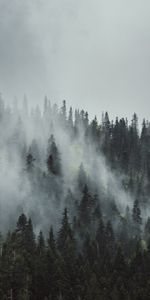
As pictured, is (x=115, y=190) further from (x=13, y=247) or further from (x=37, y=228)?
(x=13, y=247)

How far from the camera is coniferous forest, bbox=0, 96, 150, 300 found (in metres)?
77.6

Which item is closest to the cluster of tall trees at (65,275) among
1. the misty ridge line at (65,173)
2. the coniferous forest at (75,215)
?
the coniferous forest at (75,215)

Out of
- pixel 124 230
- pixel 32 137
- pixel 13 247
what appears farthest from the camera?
pixel 32 137

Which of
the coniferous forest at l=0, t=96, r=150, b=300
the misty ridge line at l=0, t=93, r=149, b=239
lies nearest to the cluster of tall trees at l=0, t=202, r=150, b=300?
the coniferous forest at l=0, t=96, r=150, b=300

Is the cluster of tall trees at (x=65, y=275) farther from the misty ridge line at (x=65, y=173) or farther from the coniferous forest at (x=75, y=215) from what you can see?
the misty ridge line at (x=65, y=173)

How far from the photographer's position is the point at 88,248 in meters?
106

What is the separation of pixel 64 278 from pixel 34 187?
261ft

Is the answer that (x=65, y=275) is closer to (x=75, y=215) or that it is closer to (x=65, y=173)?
(x=75, y=215)

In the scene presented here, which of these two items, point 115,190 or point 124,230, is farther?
point 115,190

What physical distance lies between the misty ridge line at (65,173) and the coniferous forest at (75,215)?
311 millimetres

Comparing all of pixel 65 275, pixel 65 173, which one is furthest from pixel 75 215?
pixel 65 275

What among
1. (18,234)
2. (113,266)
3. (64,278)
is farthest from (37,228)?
(64,278)

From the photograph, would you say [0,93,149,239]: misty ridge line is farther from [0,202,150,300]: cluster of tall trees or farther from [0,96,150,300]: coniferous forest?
[0,202,150,300]: cluster of tall trees

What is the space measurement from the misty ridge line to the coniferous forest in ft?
1.02
